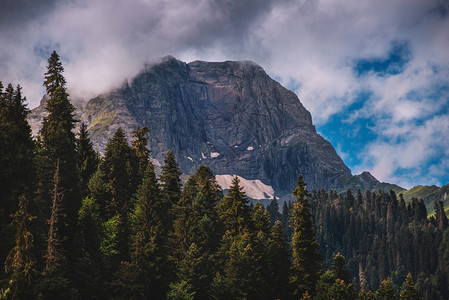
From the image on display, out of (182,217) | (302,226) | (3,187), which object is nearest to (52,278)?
(3,187)

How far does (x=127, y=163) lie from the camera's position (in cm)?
7750

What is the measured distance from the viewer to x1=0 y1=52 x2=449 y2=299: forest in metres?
47.1

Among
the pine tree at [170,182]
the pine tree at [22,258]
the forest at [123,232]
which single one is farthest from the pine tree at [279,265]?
the pine tree at [22,258]

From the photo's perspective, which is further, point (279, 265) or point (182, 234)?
point (279, 265)

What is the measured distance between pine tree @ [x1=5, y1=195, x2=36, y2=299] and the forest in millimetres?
94

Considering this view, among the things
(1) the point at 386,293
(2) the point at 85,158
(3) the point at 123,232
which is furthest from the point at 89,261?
(1) the point at 386,293

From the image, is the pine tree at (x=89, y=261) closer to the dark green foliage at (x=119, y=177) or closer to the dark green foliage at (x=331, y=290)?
the dark green foliage at (x=119, y=177)

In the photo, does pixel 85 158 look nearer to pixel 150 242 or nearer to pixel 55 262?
pixel 150 242

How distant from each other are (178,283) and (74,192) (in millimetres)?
17729

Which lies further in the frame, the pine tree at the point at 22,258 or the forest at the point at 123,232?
the forest at the point at 123,232

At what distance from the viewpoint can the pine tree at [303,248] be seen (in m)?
67.1

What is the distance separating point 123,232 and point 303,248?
985 inches

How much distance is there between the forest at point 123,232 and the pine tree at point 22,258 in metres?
0.09

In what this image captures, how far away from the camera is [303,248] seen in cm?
6744
